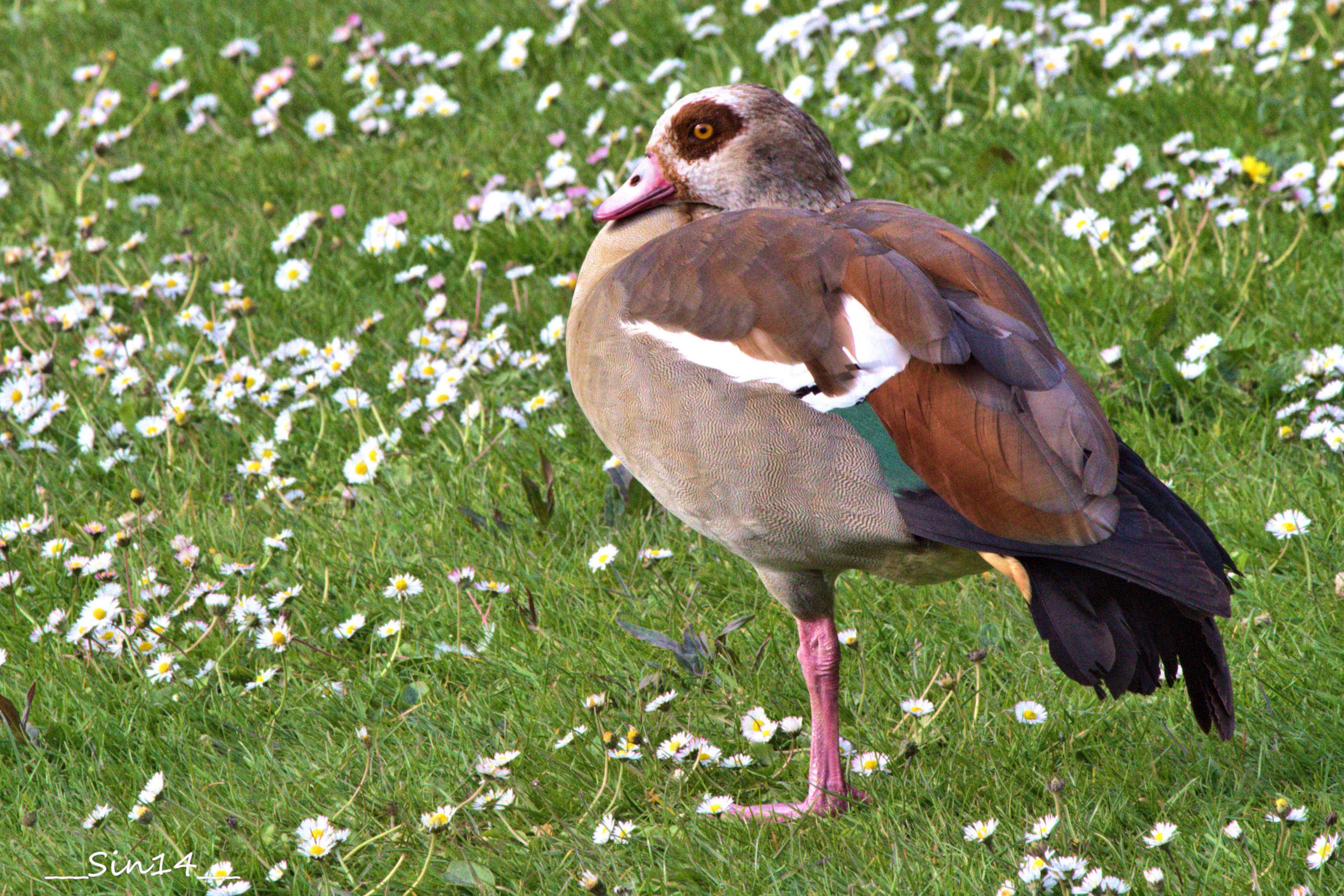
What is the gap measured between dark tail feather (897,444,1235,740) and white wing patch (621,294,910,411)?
0.22 metres

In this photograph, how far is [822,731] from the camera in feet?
10.5

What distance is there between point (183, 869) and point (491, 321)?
7.96 feet

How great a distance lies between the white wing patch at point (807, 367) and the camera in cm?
273

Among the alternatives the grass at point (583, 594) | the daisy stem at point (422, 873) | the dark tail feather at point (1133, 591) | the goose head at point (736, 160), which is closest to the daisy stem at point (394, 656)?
the grass at point (583, 594)

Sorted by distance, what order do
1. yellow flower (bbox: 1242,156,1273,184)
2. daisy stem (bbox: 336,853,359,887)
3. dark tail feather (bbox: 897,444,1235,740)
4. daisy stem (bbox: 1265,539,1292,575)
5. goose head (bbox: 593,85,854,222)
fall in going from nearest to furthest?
dark tail feather (bbox: 897,444,1235,740)
daisy stem (bbox: 336,853,359,887)
daisy stem (bbox: 1265,539,1292,575)
goose head (bbox: 593,85,854,222)
yellow flower (bbox: 1242,156,1273,184)

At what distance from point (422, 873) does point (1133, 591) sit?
145 cm

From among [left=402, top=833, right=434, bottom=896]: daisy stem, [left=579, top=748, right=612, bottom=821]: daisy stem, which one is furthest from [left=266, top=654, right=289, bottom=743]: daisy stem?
[left=579, top=748, right=612, bottom=821]: daisy stem

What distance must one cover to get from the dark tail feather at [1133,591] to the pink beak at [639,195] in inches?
52.0

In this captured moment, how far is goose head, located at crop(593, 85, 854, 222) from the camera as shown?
12.0 feet

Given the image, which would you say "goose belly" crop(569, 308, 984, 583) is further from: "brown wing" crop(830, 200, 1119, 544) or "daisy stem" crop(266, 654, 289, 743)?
"daisy stem" crop(266, 654, 289, 743)

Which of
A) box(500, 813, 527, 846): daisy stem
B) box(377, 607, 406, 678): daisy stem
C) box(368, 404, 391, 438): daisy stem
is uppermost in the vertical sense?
box(500, 813, 527, 846): daisy stem

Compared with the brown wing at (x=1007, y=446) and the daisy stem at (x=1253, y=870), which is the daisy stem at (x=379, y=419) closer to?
the brown wing at (x=1007, y=446)

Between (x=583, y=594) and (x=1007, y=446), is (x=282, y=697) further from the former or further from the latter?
(x=1007, y=446)

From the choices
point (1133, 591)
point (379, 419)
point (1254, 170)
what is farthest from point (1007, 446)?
point (1254, 170)
